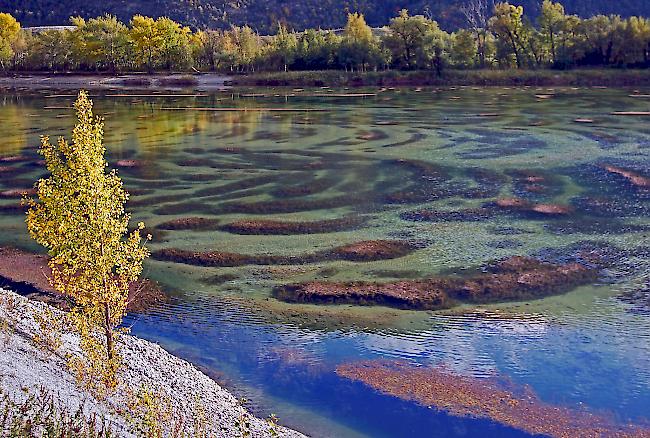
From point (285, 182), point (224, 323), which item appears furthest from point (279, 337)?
point (285, 182)

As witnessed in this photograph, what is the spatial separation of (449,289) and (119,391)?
1057 centimetres

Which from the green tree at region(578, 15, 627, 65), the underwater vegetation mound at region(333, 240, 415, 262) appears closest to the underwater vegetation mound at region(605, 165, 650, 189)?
the underwater vegetation mound at region(333, 240, 415, 262)

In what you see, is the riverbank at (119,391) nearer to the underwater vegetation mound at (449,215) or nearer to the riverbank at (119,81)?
the underwater vegetation mound at (449,215)

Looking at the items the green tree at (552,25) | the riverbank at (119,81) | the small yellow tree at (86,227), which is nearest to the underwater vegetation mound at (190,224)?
the small yellow tree at (86,227)

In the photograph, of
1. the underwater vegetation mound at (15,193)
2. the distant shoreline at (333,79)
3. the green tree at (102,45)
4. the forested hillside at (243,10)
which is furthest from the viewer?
the forested hillside at (243,10)

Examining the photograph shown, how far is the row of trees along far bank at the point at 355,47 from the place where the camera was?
8206cm

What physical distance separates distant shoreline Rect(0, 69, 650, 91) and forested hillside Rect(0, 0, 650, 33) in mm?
47802

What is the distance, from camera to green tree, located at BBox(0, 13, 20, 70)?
328 ft

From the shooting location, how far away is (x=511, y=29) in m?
84.6

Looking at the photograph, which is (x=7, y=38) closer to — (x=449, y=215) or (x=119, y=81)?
(x=119, y=81)

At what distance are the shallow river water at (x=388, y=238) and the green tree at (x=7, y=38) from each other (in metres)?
48.5

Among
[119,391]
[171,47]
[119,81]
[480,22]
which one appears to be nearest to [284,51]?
[171,47]

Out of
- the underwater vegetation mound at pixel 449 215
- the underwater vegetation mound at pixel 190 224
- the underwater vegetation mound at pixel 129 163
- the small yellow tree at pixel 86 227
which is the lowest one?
the underwater vegetation mound at pixel 190 224

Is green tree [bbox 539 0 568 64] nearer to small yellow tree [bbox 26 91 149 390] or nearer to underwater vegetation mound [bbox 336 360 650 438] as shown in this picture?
underwater vegetation mound [bbox 336 360 650 438]
